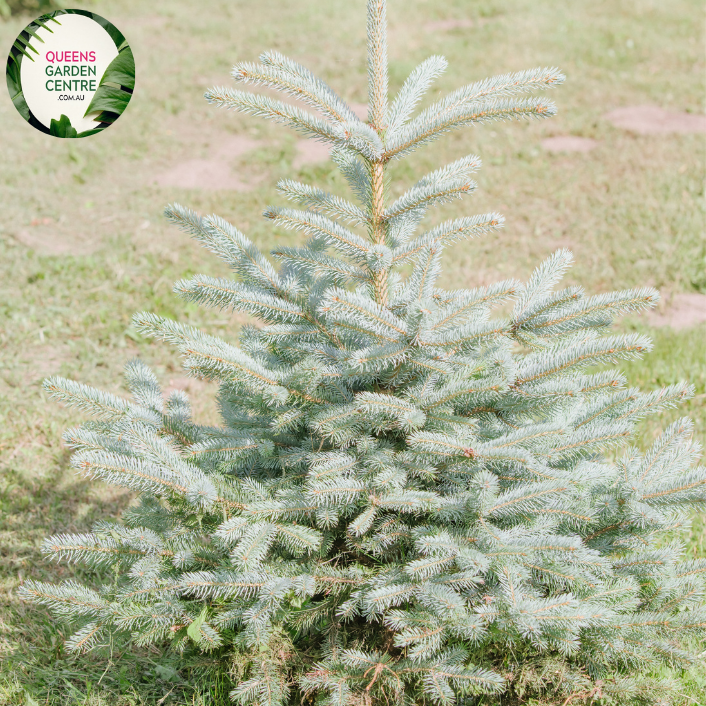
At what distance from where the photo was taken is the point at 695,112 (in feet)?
27.1

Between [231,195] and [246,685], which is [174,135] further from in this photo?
[246,685]

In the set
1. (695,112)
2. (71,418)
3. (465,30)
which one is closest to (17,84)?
(71,418)

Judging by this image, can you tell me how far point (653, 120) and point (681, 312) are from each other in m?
4.13

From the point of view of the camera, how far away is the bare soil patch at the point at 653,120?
784 cm

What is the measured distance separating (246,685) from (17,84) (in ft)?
26.1

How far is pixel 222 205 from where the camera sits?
6730mm

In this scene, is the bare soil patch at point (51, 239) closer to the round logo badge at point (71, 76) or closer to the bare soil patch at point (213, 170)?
the bare soil patch at point (213, 170)

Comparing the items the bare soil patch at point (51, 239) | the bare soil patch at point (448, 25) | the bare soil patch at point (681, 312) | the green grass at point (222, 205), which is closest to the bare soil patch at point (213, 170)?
the green grass at point (222, 205)

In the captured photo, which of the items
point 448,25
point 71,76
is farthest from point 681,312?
point 448,25

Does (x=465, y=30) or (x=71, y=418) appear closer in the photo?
(x=71, y=418)

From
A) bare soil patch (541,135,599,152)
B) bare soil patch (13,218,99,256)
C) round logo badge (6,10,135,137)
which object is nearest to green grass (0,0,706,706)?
bare soil patch (13,218,99,256)

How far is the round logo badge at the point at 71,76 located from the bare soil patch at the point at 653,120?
19.4ft

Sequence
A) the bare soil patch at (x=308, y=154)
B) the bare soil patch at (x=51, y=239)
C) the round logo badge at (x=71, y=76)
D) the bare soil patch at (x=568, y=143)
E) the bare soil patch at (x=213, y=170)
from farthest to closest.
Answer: the bare soil patch at (x=568, y=143), the bare soil patch at (x=308, y=154), the bare soil patch at (x=213, y=170), the round logo badge at (x=71, y=76), the bare soil patch at (x=51, y=239)

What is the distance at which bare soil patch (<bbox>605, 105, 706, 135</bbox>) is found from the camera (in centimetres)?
784
